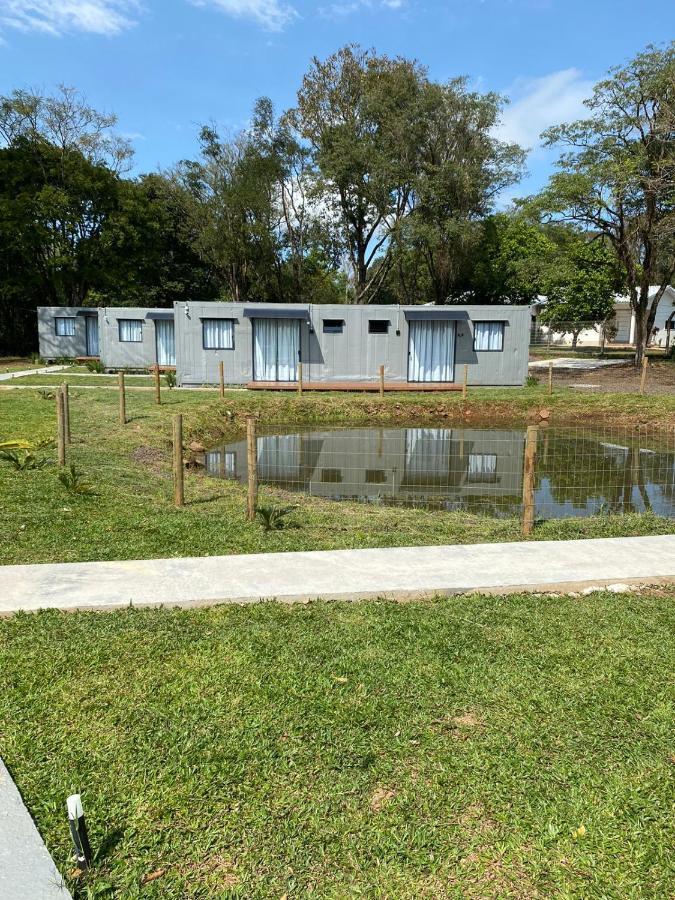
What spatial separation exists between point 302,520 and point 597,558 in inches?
122

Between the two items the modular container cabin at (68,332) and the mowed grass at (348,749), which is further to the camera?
the modular container cabin at (68,332)

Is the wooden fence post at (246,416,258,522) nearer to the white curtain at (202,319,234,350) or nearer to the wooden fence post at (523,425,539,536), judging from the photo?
the wooden fence post at (523,425,539,536)

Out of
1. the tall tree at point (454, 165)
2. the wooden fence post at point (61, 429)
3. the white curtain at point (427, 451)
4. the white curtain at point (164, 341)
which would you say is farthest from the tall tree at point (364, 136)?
the wooden fence post at point (61, 429)

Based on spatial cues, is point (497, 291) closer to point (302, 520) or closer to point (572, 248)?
point (572, 248)

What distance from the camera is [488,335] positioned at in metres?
22.8

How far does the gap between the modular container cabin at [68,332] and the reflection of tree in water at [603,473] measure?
22713mm

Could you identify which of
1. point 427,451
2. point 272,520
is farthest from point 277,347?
point 272,520

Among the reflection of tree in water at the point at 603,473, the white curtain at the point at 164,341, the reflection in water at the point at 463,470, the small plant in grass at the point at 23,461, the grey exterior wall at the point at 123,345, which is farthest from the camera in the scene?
the white curtain at the point at 164,341

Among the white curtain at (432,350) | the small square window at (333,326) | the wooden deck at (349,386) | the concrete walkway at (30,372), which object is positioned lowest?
the wooden deck at (349,386)

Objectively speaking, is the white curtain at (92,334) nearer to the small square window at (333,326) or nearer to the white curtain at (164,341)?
the white curtain at (164,341)

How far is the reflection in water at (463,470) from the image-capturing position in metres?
9.99

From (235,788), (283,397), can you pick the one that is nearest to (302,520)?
(235,788)

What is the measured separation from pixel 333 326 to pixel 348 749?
2004cm

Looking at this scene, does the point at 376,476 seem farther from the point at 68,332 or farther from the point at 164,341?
the point at 68,332
